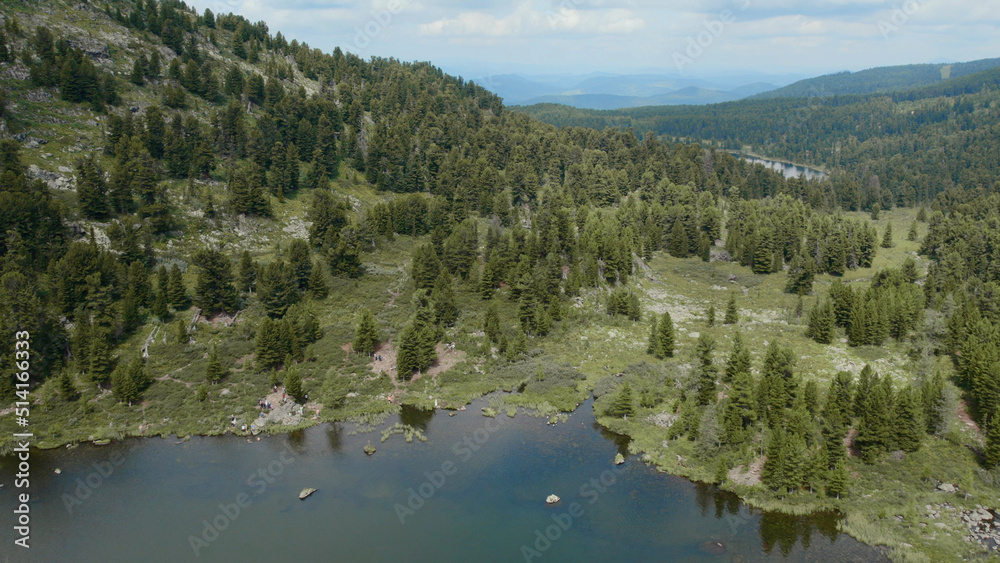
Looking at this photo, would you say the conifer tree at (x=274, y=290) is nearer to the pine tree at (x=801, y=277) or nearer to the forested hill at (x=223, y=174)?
the forested hill at (x=223, y=174)

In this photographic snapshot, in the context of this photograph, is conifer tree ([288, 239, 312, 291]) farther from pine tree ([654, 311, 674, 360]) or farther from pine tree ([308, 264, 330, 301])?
pine tree ([654, 311, 674, 360])

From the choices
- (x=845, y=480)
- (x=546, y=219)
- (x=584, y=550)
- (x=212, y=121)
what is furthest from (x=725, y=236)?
(x=212, y=121)

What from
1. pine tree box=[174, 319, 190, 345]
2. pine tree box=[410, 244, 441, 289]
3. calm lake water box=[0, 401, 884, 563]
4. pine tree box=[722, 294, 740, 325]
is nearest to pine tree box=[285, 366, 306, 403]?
calm lake water box=[0, 401, 884, 563]

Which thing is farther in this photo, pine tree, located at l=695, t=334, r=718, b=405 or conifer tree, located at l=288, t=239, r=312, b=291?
conifer tree, located at l=288, t=239, r=312, b=291

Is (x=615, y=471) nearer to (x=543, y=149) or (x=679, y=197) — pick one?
(x=679, y=197)

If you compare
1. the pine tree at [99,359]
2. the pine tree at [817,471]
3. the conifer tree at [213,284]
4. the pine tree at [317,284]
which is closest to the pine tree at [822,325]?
the pine tree at [817,471]
